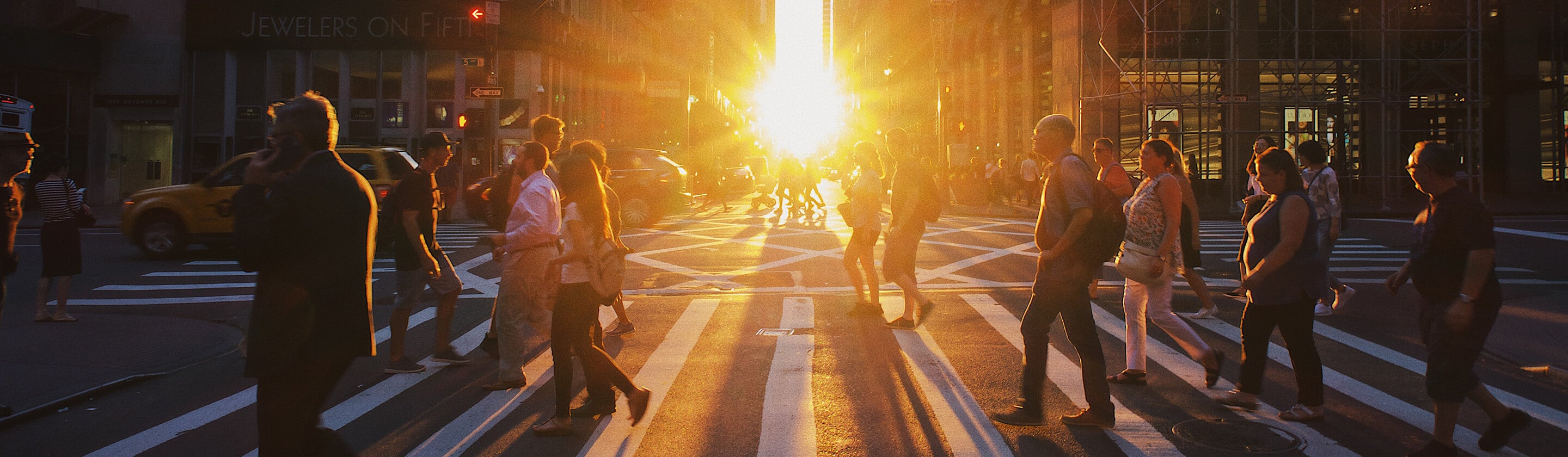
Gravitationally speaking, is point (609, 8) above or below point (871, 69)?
below

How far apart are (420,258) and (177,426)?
5.97ft

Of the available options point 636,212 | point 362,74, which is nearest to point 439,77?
point 362,74

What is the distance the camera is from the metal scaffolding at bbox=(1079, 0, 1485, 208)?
28031 mm

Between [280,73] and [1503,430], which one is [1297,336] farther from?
[280,73]

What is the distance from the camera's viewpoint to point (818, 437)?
502 cm

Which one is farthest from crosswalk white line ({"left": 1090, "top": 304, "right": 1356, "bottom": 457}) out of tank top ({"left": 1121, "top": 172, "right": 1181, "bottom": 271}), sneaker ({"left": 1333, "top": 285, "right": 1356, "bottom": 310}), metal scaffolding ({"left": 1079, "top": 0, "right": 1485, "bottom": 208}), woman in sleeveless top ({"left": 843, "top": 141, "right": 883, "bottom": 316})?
metal scaffolding ({"left": 1079, "top": 0, "right": 1485, "bottom": 208})

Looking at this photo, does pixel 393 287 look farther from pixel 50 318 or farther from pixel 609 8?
pixel 609 8

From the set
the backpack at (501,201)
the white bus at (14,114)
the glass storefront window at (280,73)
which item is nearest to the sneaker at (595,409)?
the backpack at (501,201)

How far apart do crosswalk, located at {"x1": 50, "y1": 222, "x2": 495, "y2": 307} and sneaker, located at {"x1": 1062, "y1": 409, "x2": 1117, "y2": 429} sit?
7.16 meters

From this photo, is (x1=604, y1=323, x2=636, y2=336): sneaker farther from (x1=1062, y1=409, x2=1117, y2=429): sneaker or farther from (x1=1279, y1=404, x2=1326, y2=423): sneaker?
(x1=1279, y1=404, x2=1326, y2=423): sneaker

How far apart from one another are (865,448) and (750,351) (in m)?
2.66

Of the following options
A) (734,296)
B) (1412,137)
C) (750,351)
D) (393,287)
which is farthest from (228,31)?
(1412,137)

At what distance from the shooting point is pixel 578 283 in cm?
514

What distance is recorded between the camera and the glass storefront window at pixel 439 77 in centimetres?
3681
